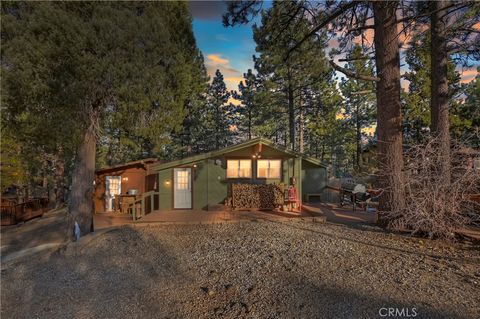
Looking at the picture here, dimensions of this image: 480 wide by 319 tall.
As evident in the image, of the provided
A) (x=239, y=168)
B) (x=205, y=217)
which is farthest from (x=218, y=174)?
(x=205, y=217)

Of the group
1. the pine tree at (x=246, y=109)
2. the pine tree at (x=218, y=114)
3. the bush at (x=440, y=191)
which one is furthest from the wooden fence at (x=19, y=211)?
the pine tree at (x=246, y=109)

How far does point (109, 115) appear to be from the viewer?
8.54 meters

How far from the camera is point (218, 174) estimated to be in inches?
469

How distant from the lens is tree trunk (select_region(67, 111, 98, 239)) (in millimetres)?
8586

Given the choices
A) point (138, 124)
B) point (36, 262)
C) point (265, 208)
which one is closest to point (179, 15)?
point (138, 124)

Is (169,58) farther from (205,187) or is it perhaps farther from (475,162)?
(475,162)

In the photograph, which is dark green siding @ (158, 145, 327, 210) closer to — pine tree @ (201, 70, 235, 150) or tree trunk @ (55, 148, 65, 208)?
tree trunk @ (55, 148, 65, 208)

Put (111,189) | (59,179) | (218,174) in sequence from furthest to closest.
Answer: (59,179), (111,189), (218,174)

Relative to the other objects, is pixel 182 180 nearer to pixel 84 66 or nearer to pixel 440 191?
pixel 84 66

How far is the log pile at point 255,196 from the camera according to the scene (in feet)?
37.2

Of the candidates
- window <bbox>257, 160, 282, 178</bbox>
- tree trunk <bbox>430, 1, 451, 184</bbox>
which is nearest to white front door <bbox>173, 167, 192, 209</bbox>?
window <bbox>257, 160, 282, 178</bbox>

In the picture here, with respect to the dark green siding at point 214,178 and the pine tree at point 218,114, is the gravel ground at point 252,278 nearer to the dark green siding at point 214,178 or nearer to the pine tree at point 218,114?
the dark green siding at point 214,178

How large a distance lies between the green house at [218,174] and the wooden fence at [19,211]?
8.93 m

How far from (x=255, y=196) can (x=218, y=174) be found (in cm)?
188
